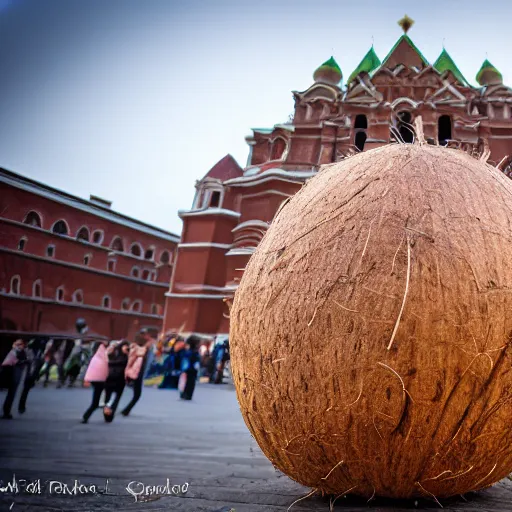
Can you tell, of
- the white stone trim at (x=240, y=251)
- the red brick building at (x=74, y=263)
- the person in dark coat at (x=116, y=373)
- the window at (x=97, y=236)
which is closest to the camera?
the red brick building at (x=74, y=263)

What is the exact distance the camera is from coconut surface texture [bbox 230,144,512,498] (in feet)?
7.77

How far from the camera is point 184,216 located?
2645 centimetres

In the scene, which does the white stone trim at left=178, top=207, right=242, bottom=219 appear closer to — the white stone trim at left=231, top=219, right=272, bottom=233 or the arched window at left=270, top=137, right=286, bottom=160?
the white stone trim at left=231, top=219, right=272, bottom=233

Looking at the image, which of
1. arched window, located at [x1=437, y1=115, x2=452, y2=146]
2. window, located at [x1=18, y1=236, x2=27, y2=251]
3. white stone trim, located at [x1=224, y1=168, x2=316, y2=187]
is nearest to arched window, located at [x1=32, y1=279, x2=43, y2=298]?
window, located at [x1=18, y1=236, x2=27, y2=251]

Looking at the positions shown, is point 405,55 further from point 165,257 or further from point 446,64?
point 165,257

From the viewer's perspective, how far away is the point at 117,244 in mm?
22156

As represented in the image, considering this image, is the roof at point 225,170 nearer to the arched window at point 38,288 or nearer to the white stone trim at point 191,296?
the white stone trim at point 191,296

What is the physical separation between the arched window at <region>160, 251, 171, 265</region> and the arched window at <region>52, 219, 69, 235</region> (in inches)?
629

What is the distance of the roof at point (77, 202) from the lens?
5126 mm

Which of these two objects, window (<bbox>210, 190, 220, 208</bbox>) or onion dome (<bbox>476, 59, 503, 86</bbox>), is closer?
window (<bbox>210, 190, 220, 208</bbox>)

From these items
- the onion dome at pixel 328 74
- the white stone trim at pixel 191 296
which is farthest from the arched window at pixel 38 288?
the onion dome at pixel 328 74

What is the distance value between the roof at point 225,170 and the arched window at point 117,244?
771 centimetres

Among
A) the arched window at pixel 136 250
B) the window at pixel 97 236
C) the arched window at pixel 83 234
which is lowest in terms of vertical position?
Result: the arched window at pixel 83 234

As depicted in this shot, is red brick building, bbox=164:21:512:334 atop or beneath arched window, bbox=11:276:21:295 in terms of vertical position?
atop
